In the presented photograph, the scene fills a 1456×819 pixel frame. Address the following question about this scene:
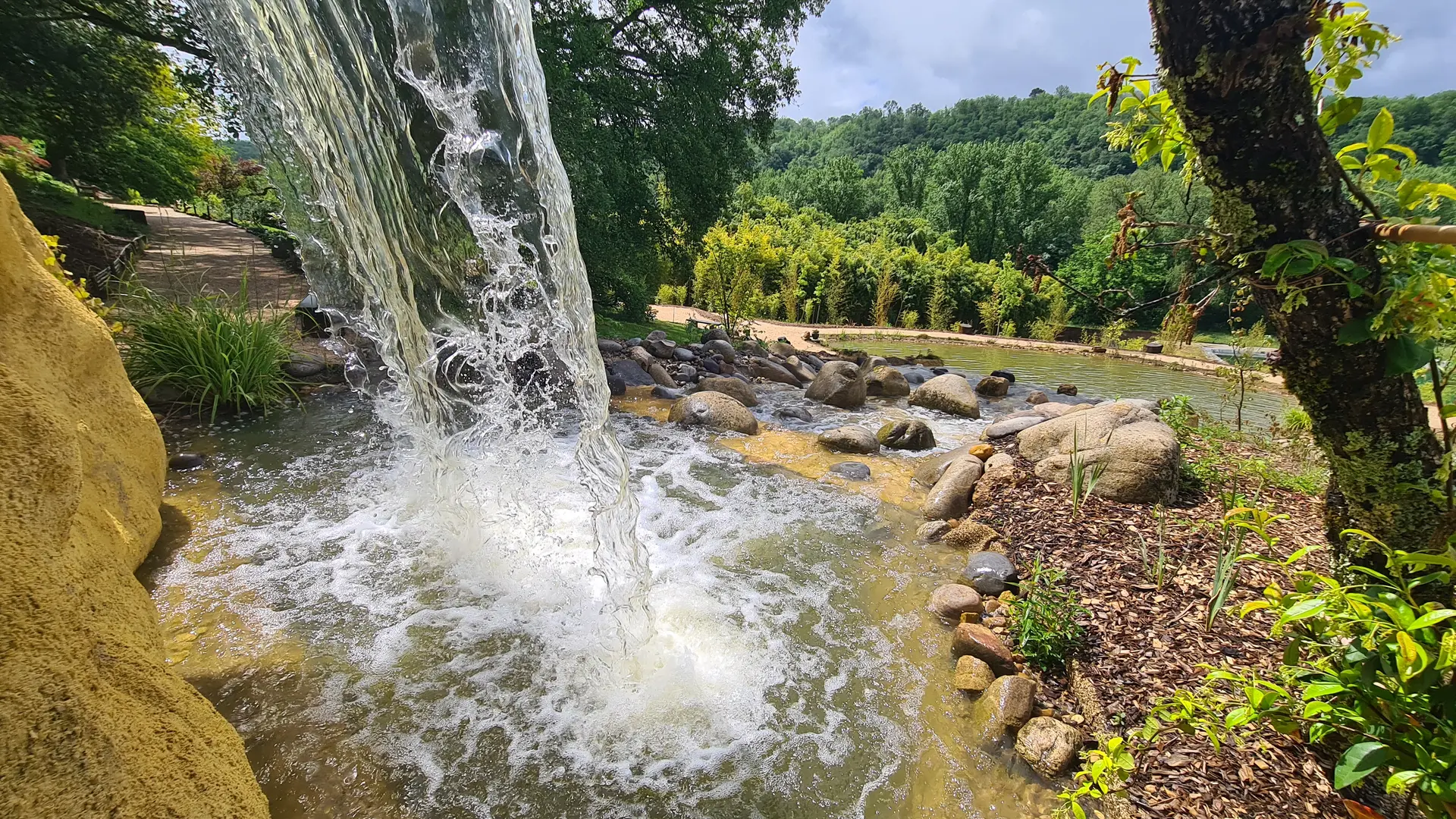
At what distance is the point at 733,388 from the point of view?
25.7 ft

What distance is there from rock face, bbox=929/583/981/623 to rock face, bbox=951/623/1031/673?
220 mm

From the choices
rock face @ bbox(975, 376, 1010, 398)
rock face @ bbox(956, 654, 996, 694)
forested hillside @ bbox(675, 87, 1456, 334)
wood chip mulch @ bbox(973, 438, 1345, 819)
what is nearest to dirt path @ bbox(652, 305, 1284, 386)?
forested hillside @ bbox(675, 87, 1456, 334)

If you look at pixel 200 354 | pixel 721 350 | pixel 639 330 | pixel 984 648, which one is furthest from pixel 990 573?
pixel 639 330

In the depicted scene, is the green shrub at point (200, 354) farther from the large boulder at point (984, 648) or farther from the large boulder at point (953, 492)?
the large boulder at point (984, 648)

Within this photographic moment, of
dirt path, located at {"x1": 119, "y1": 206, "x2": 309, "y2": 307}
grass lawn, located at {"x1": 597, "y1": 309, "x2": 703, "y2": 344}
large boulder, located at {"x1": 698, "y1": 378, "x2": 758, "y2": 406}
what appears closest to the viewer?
dirt path, located at {"x1": 119, "y1": 206, "x2": 309, "y2": 307}

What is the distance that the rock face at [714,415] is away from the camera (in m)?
6.41

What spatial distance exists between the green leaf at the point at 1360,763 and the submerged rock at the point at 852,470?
398 cm

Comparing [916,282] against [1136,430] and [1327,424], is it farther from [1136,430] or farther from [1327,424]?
[1327,424]

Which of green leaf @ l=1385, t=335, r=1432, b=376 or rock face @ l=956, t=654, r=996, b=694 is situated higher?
green leaf @ l=1385, t=335, r=1432, b=376

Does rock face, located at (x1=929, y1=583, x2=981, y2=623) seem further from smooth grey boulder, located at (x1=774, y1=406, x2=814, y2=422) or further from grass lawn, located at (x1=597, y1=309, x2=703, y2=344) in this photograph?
grass lawn, located at (x1=597, y1=309, x2=703, y2=344)

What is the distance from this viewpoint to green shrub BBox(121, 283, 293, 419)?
5035mm

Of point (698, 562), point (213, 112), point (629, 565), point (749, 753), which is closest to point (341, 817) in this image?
point (749, 753)

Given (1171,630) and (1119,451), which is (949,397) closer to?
(1119,451)

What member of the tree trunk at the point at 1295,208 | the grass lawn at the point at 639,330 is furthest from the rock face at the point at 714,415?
the tree trunk at the point at 1295,208
